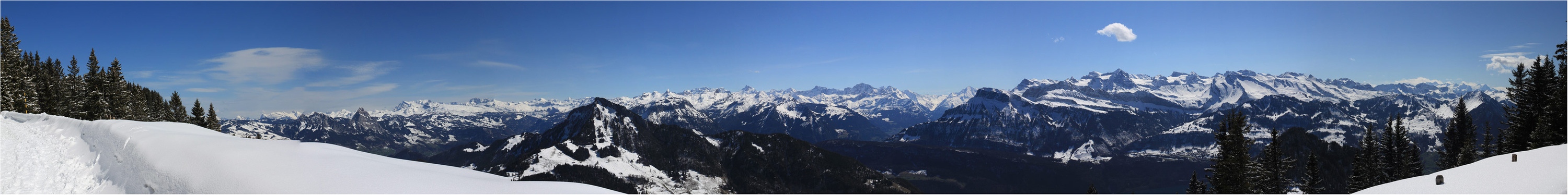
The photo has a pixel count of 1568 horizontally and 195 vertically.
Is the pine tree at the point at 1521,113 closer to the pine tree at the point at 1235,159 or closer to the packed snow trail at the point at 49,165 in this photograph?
the pine tree at the point at 1235,159

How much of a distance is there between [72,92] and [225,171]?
321 ft

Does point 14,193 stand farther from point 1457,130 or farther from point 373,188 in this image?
point 1457,130

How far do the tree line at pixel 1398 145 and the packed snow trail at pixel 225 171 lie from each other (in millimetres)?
47305

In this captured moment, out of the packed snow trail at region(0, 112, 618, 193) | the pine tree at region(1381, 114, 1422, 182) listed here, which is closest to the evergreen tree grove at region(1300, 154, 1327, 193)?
the pine tree at region(1381, 114, 1422, 182)

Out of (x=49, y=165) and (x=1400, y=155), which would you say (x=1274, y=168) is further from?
(x=49, y=165)

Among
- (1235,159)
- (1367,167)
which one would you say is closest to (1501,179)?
(1235,159)

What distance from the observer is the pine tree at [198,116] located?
97.1m

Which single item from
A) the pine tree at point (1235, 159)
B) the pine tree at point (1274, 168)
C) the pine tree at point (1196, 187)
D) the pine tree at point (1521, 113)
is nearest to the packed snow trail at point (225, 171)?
the pine tree at point (1235, 159)

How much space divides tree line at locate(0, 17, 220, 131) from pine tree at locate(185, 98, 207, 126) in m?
0.09

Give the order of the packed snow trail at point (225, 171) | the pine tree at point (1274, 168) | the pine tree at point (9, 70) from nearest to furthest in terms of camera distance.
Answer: the packed snow trail at point (225, 171) → the pine tree at point (9, 70) → the pine tree at point (1274, 168)

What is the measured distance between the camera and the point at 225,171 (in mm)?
12234

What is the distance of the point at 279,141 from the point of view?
14.1 metres

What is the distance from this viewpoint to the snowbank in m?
16.2

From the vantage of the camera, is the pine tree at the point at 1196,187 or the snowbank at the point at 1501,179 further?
the pine tree at the point at 1196,187
